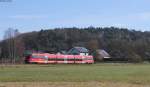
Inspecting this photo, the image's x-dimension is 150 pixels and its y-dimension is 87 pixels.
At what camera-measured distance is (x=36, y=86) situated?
2234 centimetres

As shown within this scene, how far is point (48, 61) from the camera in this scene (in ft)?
356

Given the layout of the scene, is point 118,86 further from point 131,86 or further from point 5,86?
point 5,86

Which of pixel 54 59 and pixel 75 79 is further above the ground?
pixel 54 59

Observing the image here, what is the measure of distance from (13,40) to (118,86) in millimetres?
123196

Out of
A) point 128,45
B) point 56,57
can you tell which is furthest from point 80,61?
point 128,45

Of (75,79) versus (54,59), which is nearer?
(75,79)

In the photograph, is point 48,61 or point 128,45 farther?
point 128,45

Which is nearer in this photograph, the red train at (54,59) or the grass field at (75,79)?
the grass field at (75,79)

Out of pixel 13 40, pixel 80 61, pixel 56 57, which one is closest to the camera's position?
pixel 56 57

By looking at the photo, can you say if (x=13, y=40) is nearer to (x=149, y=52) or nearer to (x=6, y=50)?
(x=6, y=50)

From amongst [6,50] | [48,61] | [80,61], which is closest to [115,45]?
[6,50]

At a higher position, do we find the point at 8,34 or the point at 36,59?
the point at 8,34

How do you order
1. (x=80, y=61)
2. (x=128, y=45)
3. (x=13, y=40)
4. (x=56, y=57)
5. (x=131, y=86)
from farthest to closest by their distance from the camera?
(x=128, y=45) < (x=13, y=40) < (x=80, y=61) < (x=56, y=57) < (x=131, y=86)

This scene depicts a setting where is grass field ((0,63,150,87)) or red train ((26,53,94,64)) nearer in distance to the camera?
grass field ((0,63,150,87))
